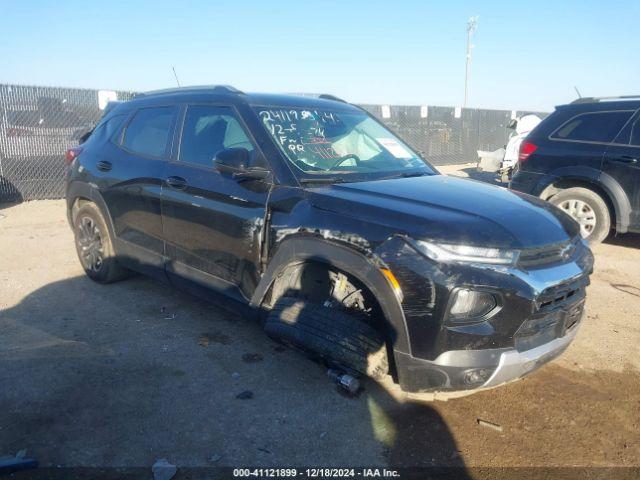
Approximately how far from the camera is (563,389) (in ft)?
11.4

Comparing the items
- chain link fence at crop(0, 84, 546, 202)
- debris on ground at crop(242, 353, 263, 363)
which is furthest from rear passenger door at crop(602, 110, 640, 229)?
chain link fence at crop(0, 84, 546, 202)

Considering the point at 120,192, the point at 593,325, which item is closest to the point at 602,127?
the point at 593,325

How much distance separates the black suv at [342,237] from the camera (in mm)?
2668

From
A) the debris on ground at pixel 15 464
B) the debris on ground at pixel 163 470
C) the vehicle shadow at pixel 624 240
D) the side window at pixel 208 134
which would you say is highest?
the side window at pixel 208 134

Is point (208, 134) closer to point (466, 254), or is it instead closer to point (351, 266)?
point (351, 266)

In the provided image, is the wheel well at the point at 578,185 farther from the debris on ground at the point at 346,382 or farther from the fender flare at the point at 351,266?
the fender flare at the point at 351,266

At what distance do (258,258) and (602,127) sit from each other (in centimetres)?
569

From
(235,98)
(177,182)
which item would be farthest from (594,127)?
(177,182)

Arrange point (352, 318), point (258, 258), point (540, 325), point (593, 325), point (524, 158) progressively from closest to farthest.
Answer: point (540, 325) → point (352, 318) → point (258, 258) → point (593, 325) → point (524, 158)

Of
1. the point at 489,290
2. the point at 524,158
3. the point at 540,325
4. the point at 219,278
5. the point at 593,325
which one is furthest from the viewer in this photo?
the point at 524,158

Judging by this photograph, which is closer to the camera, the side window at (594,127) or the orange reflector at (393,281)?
the orange reflector at (393,281)

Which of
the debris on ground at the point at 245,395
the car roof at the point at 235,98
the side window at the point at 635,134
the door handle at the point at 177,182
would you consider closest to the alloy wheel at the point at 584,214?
the side window at the point at 635,134

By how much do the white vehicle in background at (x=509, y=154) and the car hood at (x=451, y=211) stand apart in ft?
34.7

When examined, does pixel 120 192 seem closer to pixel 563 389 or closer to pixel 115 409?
pixel 115 409
